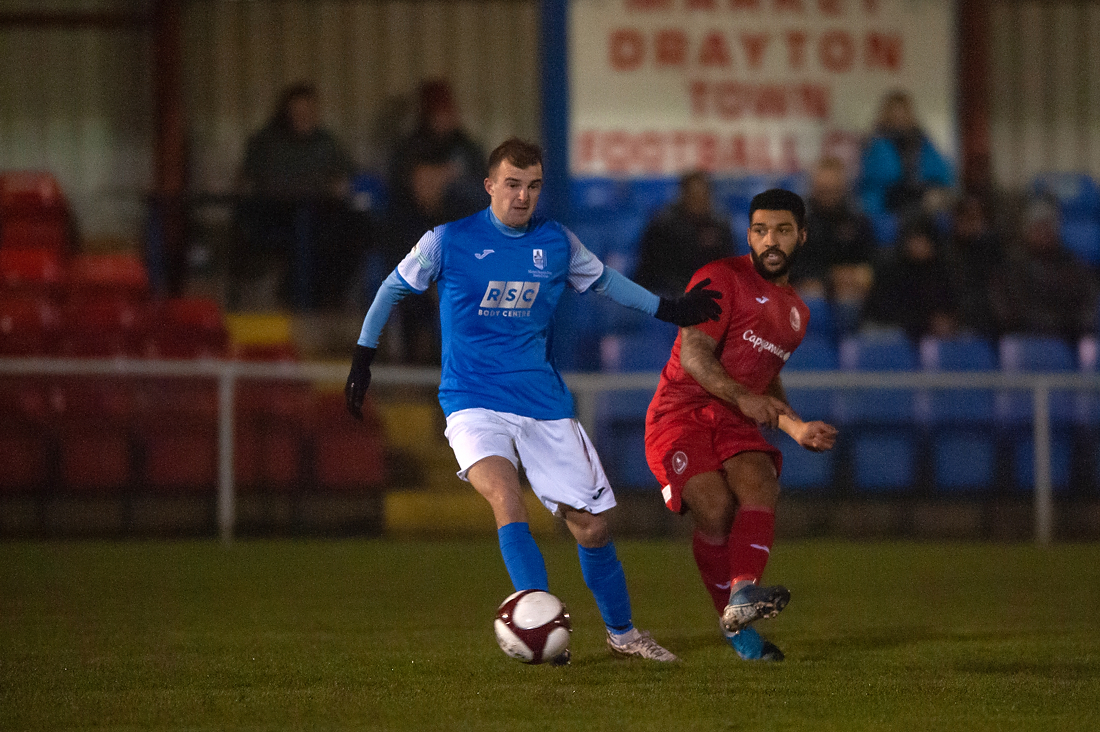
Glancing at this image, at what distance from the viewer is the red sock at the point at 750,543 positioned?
17.2 feet

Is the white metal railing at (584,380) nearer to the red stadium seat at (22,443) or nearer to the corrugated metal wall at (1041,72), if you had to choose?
the red stadium seat at (22,443)

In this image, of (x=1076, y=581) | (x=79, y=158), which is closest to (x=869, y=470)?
(x=1076, y=581)

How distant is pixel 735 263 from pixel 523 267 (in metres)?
0.88

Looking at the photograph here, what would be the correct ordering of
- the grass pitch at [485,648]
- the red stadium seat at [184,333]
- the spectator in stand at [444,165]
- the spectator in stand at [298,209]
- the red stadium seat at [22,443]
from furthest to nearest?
1. the spectator in stand at [298,209]
2. the spectator in stand at [444,165]
3. the red stadium seat at [184,333]
4. the red stadium seat at [22,443]
5. the grass pitch at [485,648]

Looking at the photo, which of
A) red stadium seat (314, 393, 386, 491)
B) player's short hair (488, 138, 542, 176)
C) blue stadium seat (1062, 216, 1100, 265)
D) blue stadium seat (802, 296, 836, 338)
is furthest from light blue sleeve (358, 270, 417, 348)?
blue stadium seat (1062, 216, 1100, 265)

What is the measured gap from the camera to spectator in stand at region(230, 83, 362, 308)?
11930mm

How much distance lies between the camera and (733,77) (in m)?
13.2

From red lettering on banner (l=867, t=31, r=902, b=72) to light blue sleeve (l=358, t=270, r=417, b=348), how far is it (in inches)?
352

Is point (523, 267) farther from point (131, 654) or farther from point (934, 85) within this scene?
point (934, 85)

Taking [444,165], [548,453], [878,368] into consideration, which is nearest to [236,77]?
[444,165]

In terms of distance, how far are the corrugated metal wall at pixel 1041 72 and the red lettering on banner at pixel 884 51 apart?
345cm

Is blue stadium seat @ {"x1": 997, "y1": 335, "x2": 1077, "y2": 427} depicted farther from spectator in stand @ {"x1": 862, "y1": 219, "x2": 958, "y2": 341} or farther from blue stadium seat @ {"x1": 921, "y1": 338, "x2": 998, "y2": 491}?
blue stadium seat @ {"x1": 921, "y1": 338, "x2": 998, "y2": 491}

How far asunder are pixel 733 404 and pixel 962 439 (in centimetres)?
578

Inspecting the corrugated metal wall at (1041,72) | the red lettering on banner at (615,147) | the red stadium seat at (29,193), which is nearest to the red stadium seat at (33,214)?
the red stadium seat at (29,193)
